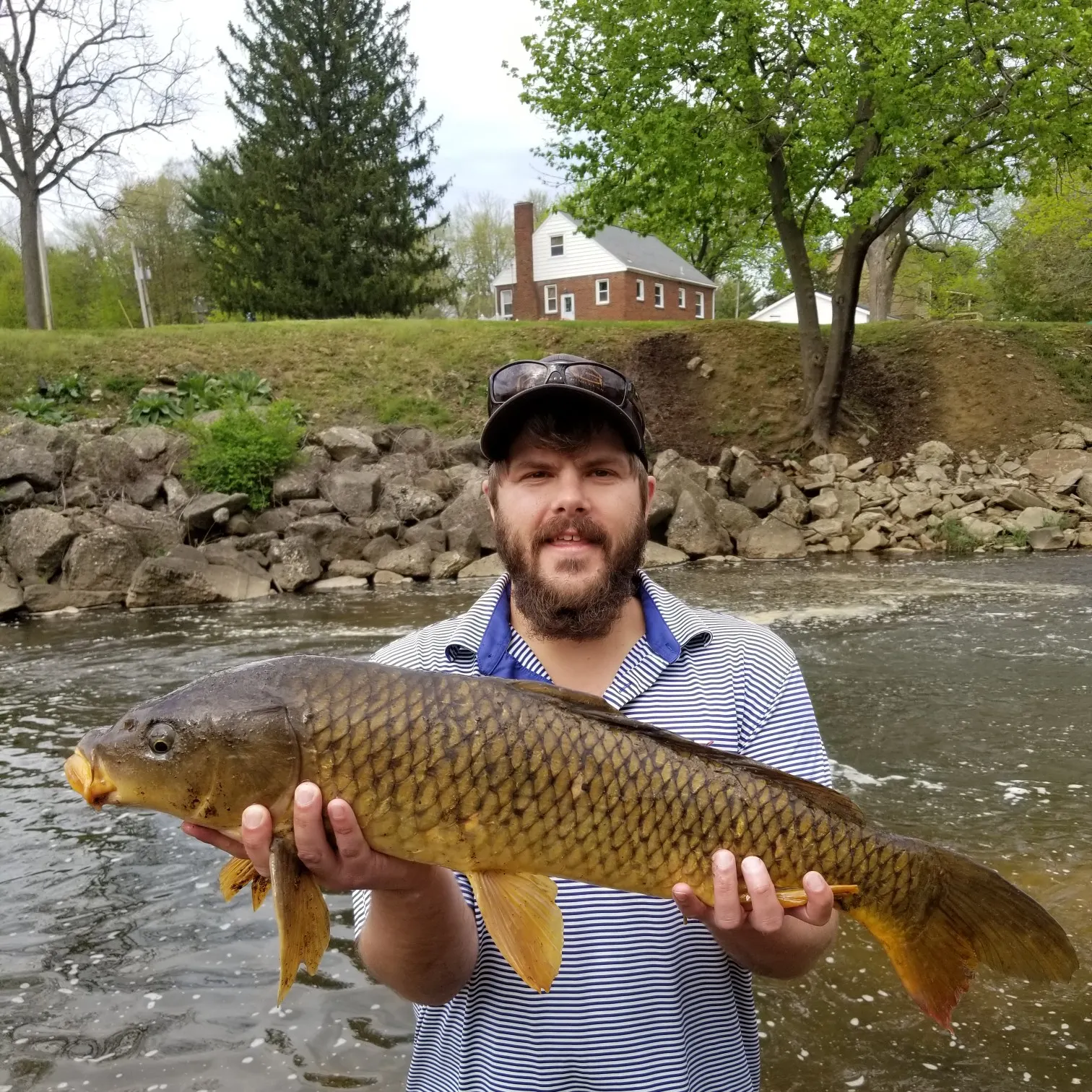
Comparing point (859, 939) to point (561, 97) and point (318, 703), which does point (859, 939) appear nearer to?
point (318, 703)

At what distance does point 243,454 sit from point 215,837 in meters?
16.5

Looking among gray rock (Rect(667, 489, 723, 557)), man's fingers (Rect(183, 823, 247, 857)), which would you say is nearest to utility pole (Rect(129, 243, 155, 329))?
gray rock (Rect(667, 489, 723, 557))

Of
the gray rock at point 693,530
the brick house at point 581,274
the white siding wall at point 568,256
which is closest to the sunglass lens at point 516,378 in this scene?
the gray rock at point 693,530

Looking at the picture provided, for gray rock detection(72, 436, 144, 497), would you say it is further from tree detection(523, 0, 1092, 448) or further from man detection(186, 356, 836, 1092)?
man detection(186, 356, 836, 1092)

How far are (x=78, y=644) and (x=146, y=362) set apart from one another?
40.3 feet

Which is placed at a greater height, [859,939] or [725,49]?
[725,49]

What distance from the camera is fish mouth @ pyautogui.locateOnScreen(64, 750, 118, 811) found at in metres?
1.85

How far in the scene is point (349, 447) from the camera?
18.9 meters

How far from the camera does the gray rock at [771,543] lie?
17109 millimetres

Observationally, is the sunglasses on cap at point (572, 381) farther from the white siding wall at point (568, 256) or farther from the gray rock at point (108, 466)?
the white siding wall at point (568, 256)

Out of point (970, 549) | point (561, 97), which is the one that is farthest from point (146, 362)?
point (970, 549)

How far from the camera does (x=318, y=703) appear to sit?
1.80m

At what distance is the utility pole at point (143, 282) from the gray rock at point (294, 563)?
2476cm

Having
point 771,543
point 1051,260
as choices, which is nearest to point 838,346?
point 771,543
